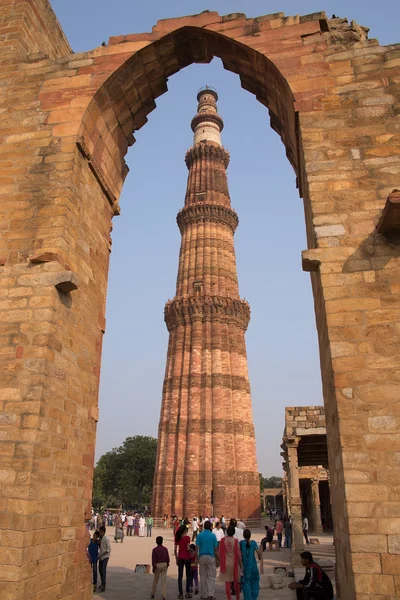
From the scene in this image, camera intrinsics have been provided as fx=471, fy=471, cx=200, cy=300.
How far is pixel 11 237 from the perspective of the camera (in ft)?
17.4

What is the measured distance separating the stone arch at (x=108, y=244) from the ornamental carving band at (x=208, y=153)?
82.3ft

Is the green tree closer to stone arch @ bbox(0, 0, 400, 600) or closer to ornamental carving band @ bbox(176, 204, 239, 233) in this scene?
ornamental carving band @ bbox(176, 204, 239, 233)

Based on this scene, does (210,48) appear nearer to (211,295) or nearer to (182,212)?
(211,295)

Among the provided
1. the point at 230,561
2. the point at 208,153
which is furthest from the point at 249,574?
the point at 208,153

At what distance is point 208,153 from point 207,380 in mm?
15736

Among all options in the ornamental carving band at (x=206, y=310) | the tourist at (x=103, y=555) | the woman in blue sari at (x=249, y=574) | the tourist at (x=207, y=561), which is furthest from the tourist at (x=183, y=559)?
the ornamental carving band at (x=206, y=310)

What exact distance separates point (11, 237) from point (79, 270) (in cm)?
84

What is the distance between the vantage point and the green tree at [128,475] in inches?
1889

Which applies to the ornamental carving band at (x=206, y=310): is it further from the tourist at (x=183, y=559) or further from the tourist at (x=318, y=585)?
the tourist at (x=318, y=585)

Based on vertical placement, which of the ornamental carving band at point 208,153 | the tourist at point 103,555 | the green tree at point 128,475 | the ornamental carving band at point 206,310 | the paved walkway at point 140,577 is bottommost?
the paved walkway at point 140,577

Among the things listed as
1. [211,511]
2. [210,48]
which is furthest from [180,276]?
[210,48]

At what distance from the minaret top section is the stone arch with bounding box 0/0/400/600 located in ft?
86.8

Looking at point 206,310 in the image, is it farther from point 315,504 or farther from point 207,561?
point 207,561

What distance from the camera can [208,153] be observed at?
3148 centimetres
